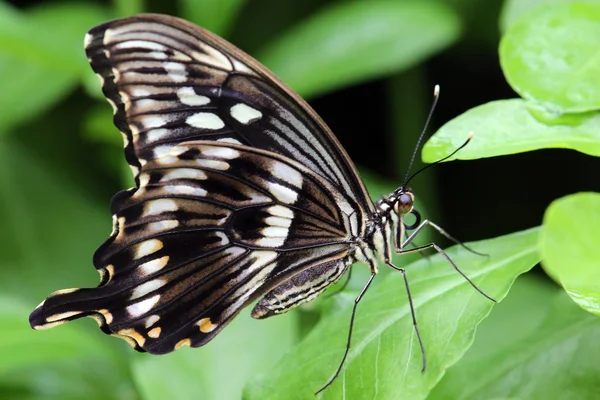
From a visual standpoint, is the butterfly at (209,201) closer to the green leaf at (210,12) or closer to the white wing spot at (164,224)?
the white wing spot at (164,224)

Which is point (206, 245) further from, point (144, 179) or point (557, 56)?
point (557, 56)

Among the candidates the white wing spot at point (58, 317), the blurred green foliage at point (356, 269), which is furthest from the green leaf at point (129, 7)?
the white wing spot at point (58, 317)

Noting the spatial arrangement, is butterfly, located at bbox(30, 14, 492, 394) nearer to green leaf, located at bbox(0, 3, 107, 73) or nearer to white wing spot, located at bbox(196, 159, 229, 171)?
white wing spot, located at bbox(196, 159, 229, 171)

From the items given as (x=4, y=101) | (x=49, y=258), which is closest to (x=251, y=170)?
(x=4, y=101)

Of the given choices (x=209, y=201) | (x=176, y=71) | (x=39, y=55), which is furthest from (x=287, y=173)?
(x=39, y=55)

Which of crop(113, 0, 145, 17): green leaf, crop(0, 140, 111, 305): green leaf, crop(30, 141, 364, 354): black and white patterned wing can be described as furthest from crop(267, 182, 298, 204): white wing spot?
crop(0, 140, 111, 305): green leaf

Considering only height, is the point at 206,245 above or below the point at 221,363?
above
